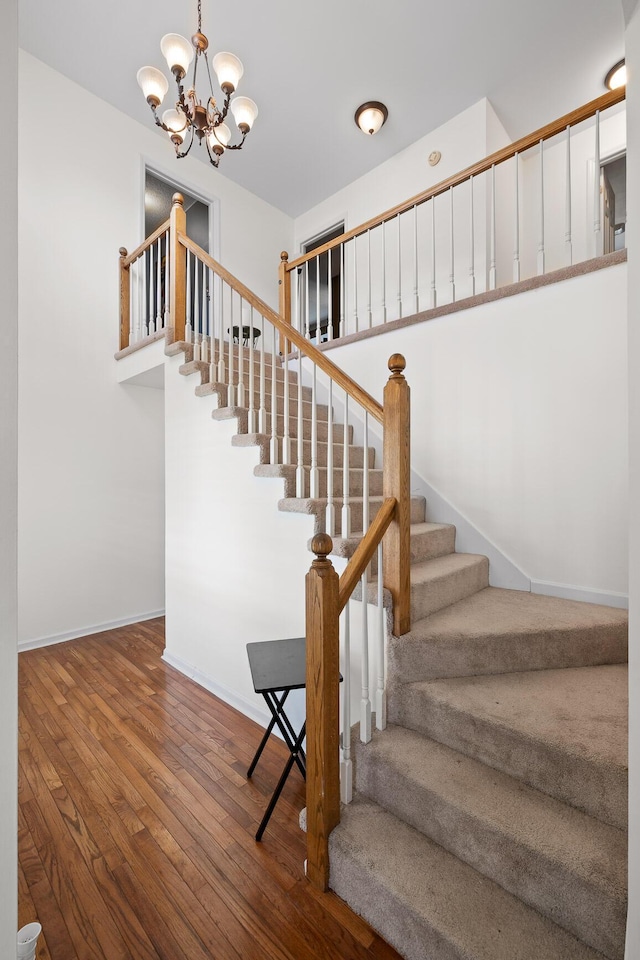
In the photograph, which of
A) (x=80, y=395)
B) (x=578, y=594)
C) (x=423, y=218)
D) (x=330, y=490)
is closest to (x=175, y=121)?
(x=80, y=395)

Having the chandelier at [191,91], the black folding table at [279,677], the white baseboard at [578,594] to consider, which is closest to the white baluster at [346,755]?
the black folding table at [279,677]

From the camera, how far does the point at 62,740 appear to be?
7.47ft

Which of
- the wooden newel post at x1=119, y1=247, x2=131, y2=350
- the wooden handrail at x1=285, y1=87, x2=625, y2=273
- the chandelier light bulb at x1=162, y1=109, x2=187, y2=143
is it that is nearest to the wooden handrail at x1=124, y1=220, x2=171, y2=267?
the wooden newel post at x1=119, y1=247, x2=131, y2=350

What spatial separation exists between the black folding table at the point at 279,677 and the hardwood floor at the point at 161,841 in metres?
Answer: 0.16

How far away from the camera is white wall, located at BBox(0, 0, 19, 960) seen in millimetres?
699

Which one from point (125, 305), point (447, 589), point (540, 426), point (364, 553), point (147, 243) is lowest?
point (447, 589)

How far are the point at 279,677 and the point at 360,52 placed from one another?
15.8ft

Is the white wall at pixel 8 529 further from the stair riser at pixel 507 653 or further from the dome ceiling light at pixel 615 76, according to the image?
the dome ceiling light at pixel 615 76

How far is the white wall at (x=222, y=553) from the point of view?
2.38 metres

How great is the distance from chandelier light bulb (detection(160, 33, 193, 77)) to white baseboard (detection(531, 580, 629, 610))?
3752 mm

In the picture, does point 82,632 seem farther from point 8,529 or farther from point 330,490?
point 8,529

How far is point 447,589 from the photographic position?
7.52ft

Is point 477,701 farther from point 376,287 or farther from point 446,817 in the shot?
point 376,287

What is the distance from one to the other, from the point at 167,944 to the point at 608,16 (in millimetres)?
6006
